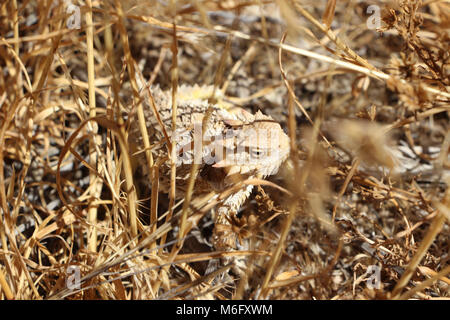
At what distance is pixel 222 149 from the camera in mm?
1463

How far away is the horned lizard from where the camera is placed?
1463 millimetres

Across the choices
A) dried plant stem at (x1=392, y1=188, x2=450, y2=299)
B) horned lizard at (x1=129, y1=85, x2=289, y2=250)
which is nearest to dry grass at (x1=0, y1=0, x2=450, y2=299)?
dried plant stem at (x1=392, y1=188, x2=450, y2=299)

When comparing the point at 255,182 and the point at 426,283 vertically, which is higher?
the point at 255,182

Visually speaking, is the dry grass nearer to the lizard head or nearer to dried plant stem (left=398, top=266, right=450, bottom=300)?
dried plant stem (left=398, top=266, right=450, bottom=300)

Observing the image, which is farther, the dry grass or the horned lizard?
the horned lizard

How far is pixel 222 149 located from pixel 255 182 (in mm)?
279

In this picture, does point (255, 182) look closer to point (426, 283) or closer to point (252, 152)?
point (252, 152)

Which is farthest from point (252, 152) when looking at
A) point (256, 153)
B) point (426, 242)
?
point (426, 242)

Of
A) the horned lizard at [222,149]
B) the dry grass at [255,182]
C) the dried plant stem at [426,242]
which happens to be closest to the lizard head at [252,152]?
the horned lizard at [222,149]

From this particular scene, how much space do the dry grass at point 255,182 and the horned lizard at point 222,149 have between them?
4.2 inches

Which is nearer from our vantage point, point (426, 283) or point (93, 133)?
point (426, 283)

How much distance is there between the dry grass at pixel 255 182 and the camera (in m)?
1.18

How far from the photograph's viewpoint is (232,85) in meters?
2.53
